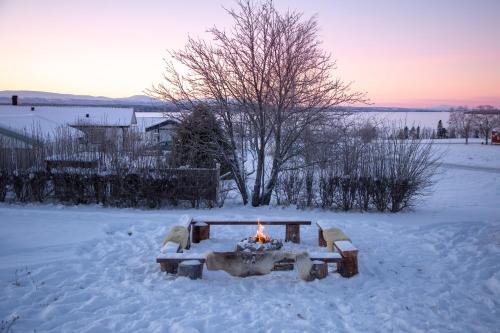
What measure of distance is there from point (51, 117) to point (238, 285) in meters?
40.6

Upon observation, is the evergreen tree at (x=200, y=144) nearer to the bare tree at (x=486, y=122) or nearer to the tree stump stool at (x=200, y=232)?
the tree stump stool at (x=200, y=232)

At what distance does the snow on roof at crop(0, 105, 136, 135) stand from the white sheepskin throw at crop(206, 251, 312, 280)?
2271cm

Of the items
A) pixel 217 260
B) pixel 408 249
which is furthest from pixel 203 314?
pixel 408 249

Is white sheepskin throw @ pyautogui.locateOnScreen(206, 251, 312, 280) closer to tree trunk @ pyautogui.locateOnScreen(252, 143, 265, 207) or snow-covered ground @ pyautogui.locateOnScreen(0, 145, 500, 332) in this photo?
snow-covered ground @ pyautogui.locateOnScreen(0, 145, 500, 332)

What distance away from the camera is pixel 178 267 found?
5.93 metres

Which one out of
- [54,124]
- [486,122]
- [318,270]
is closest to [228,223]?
[318,270]

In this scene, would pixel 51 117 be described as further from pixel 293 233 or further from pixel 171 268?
pixel 171 268

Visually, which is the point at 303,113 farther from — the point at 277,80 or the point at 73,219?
the point at 73,219

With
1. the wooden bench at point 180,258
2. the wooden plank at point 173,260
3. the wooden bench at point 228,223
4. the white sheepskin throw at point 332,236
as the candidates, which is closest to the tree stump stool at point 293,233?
the wooden bench at point 228,223

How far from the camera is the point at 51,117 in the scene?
40844mm

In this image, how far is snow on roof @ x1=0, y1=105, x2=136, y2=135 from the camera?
27594mm

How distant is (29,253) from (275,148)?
684 cm

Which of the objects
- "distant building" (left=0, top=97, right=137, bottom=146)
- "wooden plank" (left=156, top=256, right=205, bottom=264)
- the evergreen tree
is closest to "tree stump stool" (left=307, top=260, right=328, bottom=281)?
"wooden plank" (left=156, top=256, right=205, bottom=264)

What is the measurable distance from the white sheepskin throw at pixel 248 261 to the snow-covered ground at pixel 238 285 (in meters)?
0.15
